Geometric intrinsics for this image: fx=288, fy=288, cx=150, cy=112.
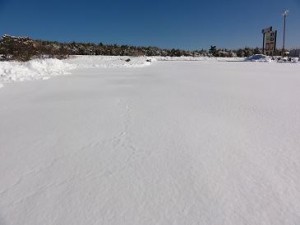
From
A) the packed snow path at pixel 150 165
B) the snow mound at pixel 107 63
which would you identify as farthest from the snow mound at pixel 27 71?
the packed snow path at pixel 150 165

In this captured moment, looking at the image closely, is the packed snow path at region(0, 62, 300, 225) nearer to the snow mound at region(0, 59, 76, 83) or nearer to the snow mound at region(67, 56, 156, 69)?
the snow mound at region(0, 59, 76, 83)

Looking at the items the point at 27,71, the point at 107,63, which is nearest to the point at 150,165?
the point at 27,71

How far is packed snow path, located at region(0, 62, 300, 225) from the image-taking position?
4.47 ft

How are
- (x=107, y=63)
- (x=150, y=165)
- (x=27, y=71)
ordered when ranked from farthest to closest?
1. (x=107, y=63)
2. (x=27, y=71)
3. (x=150, y=165)

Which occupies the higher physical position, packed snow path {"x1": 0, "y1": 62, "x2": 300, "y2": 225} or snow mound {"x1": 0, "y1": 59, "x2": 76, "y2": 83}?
snow mound {"x1": 0, "y1": 59, "x2": 76, "y2": 83}

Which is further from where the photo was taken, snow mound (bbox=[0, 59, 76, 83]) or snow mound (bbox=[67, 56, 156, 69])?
snow mound (bbox=[67, 56, 156, 69])

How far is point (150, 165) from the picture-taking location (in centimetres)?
189

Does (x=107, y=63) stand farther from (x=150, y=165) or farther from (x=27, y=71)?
(x=150, y=165)

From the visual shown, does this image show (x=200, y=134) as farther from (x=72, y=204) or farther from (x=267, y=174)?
(x=72, y=204)

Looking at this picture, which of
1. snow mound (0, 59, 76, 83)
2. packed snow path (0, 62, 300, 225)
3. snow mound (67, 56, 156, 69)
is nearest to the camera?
packed snow path (0, 62, 300, 225)

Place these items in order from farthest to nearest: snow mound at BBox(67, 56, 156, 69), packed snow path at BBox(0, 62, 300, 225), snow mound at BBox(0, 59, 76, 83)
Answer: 1. snow mound at BBox(67, 56, 156, 69)
2. snow mound at BBox(0, 59, 76, 83)
3. packed snow path at BBox(0, 62, 300, 225)

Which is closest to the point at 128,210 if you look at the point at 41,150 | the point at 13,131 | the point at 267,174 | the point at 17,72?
the point at 267,174

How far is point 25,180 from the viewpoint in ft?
5.57

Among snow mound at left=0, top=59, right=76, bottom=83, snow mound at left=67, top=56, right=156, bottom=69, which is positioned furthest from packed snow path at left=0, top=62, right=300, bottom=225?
snow mound at left=67, top=56, right=156, bottom=69
